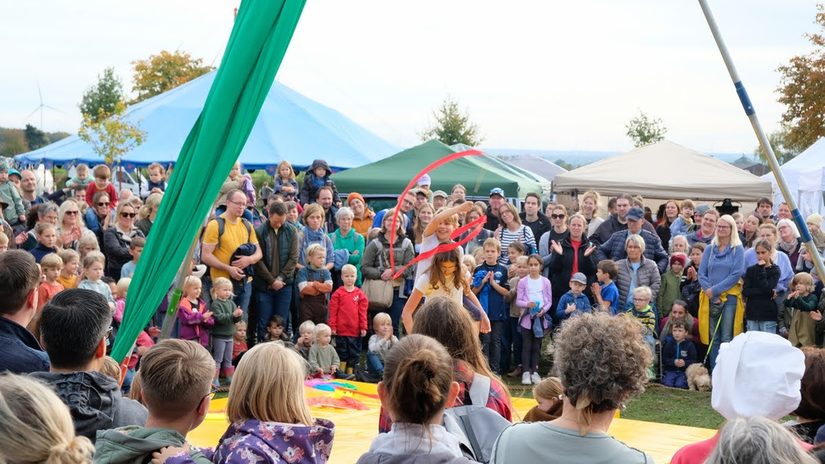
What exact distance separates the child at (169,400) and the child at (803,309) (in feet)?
25.2

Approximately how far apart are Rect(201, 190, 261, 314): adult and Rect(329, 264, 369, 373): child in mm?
872

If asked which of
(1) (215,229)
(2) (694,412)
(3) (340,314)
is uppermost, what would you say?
(1) (215,229)

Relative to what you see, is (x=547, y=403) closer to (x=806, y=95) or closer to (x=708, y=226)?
(x=708, y=226)

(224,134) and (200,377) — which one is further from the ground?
(224,134)

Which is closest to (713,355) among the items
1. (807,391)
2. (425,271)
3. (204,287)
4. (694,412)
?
(694,412)

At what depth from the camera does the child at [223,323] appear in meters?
9.01

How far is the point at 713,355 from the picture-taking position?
997 centimetres

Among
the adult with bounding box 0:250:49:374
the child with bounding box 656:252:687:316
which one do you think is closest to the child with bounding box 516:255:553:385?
the child with bounding box 656:252:687:316

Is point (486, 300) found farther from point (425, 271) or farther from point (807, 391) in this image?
point (807, 391)

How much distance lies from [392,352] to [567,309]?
6.63 meters

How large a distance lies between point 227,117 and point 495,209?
7.34 meters

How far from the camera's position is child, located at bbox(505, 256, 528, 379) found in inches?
396

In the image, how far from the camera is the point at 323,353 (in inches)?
367

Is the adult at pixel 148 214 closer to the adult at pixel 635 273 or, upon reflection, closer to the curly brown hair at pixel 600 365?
the adult at pixel 635 273
